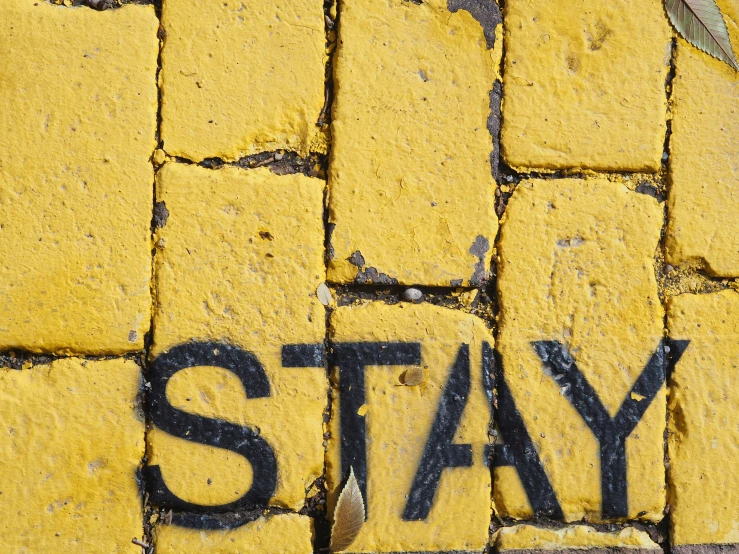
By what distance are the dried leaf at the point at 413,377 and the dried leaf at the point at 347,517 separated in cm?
28

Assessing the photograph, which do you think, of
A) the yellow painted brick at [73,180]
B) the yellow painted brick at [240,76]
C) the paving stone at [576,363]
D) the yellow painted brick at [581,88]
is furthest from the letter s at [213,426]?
the yellow painted brick at [581,88]

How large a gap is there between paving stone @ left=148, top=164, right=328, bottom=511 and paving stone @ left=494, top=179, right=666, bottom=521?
524mm

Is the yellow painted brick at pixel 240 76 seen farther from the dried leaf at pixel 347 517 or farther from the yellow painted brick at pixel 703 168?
the yellow painted brick at pixel 703 168

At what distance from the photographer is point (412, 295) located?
5.09 ft

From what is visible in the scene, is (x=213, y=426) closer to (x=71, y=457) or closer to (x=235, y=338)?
(x=235, y=338)

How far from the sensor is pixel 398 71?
5.09 ft

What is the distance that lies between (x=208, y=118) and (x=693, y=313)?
142cm

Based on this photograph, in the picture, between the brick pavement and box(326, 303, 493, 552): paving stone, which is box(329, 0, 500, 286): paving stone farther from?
box(326, 303, 493, 552): paving stone

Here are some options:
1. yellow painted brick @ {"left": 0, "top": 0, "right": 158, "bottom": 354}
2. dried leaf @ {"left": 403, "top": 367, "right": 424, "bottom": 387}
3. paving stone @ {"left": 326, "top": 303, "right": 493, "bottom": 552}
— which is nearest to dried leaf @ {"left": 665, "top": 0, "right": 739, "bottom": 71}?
paving stone @ {"left": 326, "top": 303, "right": 493, "bottom": 552}

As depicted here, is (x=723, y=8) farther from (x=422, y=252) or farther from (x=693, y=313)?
(x=422, y=252)

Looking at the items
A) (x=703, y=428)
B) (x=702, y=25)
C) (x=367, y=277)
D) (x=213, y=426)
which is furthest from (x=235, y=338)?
(x=702, y=25)

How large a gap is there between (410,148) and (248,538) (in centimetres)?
110

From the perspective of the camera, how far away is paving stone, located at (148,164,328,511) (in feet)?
4.84

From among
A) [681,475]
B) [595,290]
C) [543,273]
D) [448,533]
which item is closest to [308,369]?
[448,533]
